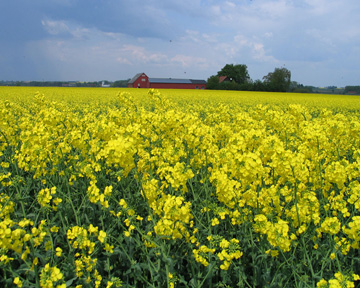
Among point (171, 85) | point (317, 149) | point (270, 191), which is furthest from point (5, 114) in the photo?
point (171, 85)

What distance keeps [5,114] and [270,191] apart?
6.21 m

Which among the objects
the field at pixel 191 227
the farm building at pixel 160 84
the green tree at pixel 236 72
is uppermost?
the green tree at pixel 236 72

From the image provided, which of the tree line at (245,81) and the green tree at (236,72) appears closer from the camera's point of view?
the tree line at (245,81)

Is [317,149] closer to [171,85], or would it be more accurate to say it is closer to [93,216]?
[93,216]

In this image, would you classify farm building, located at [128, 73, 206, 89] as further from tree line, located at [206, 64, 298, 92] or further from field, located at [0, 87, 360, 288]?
field, located at [0, 87, 360, 288]

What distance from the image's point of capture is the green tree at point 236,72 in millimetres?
96188

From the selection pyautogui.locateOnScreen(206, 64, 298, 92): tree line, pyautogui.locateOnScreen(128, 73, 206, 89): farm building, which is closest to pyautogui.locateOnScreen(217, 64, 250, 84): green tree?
pyautogui.locateOnScreen(206, 64, 298, 92): tree line

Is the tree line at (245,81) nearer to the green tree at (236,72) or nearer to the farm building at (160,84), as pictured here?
the green tree at (236,72)

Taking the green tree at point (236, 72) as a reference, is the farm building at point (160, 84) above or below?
below

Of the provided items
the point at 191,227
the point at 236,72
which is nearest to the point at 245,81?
the point at 236,72

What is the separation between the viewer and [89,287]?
8.80 ft

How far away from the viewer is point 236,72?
319 ft

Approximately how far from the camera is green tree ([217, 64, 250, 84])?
9619 cm

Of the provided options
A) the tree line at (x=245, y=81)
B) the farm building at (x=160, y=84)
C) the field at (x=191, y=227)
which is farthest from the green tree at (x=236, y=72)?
the field at (x=191, y=227)
